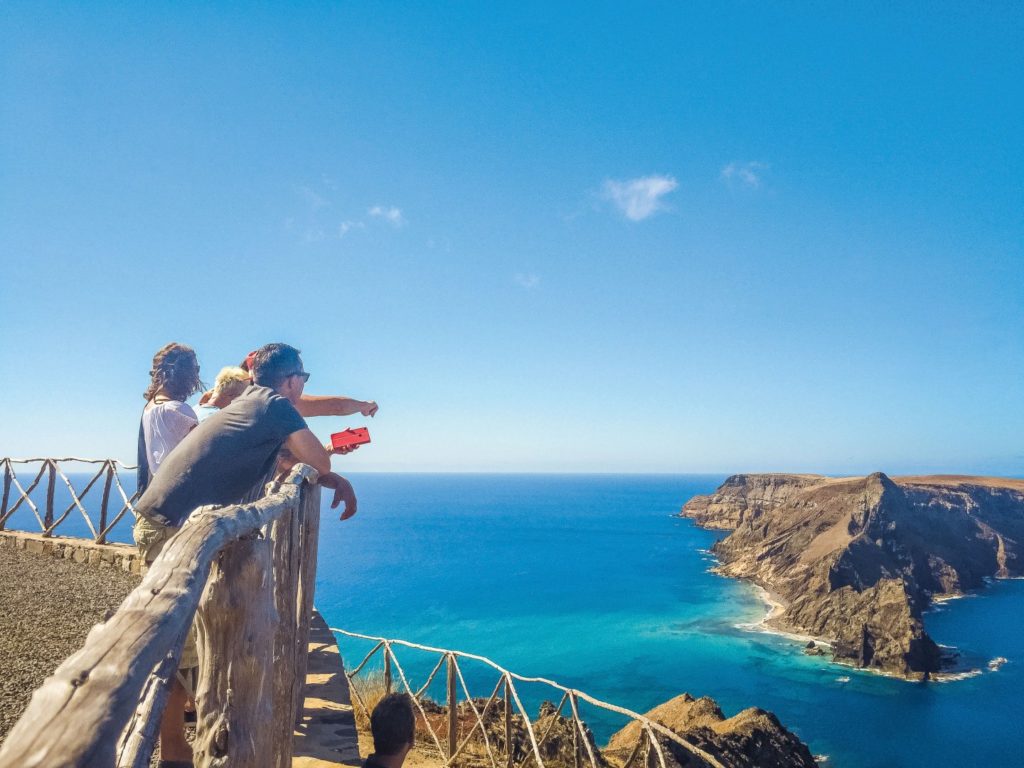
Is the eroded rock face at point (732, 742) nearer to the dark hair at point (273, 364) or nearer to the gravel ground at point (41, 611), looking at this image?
the gravel ground at point (41, 611)

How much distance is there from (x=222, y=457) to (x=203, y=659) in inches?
38.6

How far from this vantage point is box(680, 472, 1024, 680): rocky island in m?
30.7

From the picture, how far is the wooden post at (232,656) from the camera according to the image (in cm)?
180

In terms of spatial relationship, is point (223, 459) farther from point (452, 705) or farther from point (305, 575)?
point (452, 705)

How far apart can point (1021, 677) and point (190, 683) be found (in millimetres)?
39594

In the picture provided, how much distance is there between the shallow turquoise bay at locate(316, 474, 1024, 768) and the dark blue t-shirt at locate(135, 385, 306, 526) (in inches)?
901

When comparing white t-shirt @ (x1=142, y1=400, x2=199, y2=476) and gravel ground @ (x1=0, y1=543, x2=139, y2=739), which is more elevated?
white t-shirt @ (x1=142, y1=400, x2=199, y2=476)

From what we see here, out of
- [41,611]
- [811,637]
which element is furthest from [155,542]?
[811,637]

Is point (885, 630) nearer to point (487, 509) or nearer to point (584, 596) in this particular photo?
point (584, 596)

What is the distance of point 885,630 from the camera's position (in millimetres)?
31000

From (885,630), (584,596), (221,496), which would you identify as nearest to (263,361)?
(221,496)

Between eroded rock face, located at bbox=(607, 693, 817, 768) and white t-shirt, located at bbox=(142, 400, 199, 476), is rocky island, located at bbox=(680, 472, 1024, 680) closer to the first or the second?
eroded rock face, located at bbox=(607, 693, 817, 768)

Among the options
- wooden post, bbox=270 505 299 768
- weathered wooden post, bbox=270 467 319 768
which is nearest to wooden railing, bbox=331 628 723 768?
weathered wooden post, bbox=270 467 319 768

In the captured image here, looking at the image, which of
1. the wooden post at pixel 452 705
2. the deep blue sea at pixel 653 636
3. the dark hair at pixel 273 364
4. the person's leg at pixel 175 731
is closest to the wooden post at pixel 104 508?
the wooden post at pixel 452 705
